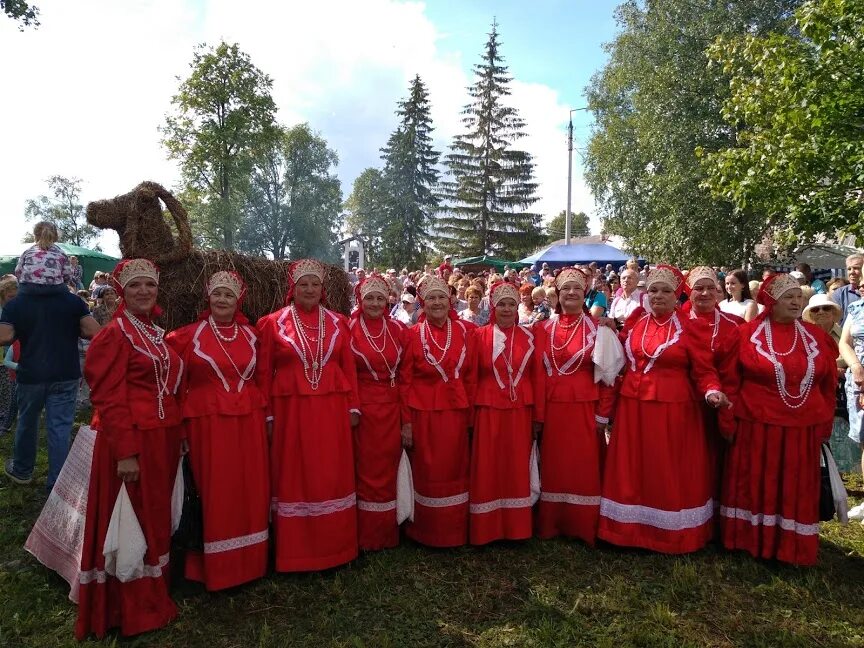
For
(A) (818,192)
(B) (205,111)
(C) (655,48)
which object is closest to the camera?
(A) (818,192)

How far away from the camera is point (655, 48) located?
19781 mm

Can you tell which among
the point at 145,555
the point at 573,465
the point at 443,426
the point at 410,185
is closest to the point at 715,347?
the point at 573,465

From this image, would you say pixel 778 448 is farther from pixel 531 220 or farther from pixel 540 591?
pixel 531 220

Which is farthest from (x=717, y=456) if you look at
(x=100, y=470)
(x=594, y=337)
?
(x=100, y=470)

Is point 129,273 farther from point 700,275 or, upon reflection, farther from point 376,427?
point 700,275

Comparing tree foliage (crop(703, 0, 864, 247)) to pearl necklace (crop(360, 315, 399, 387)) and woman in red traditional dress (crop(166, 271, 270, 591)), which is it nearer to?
pearl necklace (crop(360, 315, 399, 387))

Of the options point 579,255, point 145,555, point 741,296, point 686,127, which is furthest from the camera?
point 579,255

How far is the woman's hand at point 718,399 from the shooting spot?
3848 millimetres

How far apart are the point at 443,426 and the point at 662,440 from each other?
5.18 ft

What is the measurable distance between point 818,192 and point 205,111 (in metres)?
29.5

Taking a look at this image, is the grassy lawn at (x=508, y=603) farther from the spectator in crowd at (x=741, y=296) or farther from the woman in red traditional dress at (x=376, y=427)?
the spectator in crowd at (x=741, y=296)

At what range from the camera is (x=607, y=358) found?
169 inches

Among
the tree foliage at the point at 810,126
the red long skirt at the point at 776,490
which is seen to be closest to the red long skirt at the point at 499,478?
the red long skirt at the point at 776,490

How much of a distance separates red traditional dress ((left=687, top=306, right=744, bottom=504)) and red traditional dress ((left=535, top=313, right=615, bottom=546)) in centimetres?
73
